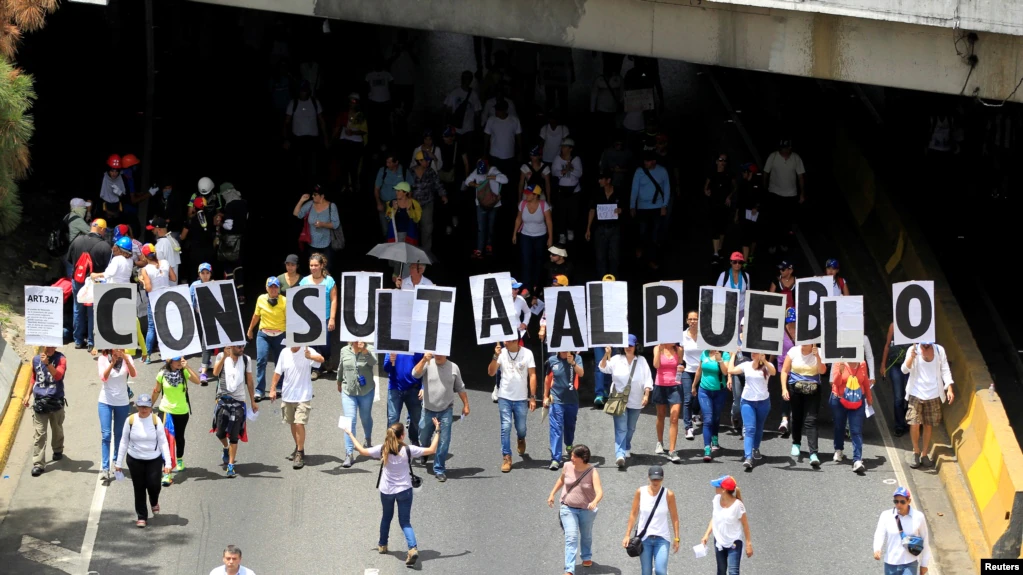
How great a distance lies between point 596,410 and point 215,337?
16.6 ft

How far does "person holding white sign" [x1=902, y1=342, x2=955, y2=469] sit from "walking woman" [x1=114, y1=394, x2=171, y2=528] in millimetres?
8830

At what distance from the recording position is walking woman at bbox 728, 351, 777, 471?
18250 millimetres

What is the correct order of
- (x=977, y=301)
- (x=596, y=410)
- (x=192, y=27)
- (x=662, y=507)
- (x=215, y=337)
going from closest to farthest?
(x=662, y=507), (x=215, y=337), (x=596, y=410), (x=977, y=301), (x=192, y=27)

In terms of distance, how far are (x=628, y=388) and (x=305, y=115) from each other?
30.2 ft

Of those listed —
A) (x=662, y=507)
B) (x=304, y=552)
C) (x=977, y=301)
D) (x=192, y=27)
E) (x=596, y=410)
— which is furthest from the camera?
(x=192, y=27)

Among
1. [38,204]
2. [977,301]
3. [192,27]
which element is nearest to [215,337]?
[38,204]

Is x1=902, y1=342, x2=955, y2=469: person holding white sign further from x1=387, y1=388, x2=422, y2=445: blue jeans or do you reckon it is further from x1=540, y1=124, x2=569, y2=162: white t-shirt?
x1=540, y1=124, x2=569, y2=162: white t-shirt

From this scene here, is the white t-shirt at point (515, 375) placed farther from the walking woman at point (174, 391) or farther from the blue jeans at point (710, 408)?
the walking woman at point (174, 391)

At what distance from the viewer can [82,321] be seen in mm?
20875

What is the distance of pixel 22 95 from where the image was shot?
1598cm

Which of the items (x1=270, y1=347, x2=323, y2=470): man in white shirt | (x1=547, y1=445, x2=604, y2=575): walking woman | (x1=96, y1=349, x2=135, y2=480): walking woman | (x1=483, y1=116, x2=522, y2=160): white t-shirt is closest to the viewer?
(x1=547, y1=445, x2=604, y2=575): walking woman

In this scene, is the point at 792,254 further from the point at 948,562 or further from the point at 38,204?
the point at 38,204

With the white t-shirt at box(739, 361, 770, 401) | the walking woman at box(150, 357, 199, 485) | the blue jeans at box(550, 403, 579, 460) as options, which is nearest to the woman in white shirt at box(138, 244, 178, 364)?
the walking woman at box(150, 357, 199, 485)

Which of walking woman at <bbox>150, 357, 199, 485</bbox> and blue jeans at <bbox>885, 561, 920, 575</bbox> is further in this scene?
walking woman at <bbox>150, 357, 199, 485</bbox>
